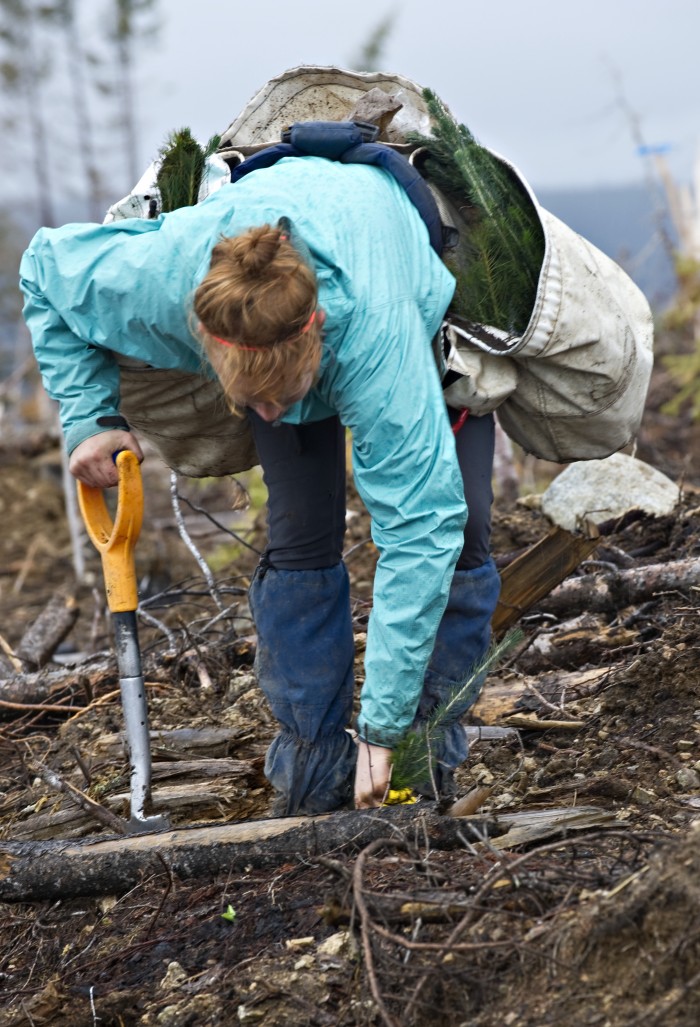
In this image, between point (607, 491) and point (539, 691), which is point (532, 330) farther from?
point (607, 491)

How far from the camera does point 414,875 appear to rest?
2309 millimetres

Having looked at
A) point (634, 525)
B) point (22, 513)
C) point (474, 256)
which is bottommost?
point (22, 513)

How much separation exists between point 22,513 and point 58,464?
0.82 meters

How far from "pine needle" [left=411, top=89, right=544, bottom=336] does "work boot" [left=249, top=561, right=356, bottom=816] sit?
0.81 meters

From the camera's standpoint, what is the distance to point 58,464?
1180cm

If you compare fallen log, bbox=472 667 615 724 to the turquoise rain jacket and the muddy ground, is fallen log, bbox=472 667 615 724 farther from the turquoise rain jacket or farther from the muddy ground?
the turquoise rain jacket

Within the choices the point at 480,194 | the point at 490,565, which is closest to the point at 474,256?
the point at 480,194

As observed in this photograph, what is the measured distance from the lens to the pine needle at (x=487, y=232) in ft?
9.08

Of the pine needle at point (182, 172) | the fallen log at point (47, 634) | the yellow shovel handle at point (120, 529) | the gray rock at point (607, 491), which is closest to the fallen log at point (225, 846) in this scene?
the yellow shovel handle at point (120, 529)

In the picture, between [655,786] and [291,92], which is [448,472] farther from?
[291,92]

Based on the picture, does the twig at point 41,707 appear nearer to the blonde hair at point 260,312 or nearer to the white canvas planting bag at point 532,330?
the white canvas planting bag at point 532,330

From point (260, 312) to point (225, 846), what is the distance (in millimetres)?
1292

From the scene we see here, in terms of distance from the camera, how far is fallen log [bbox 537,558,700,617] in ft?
12.6

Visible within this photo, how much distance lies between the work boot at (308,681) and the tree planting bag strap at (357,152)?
0.96 m
